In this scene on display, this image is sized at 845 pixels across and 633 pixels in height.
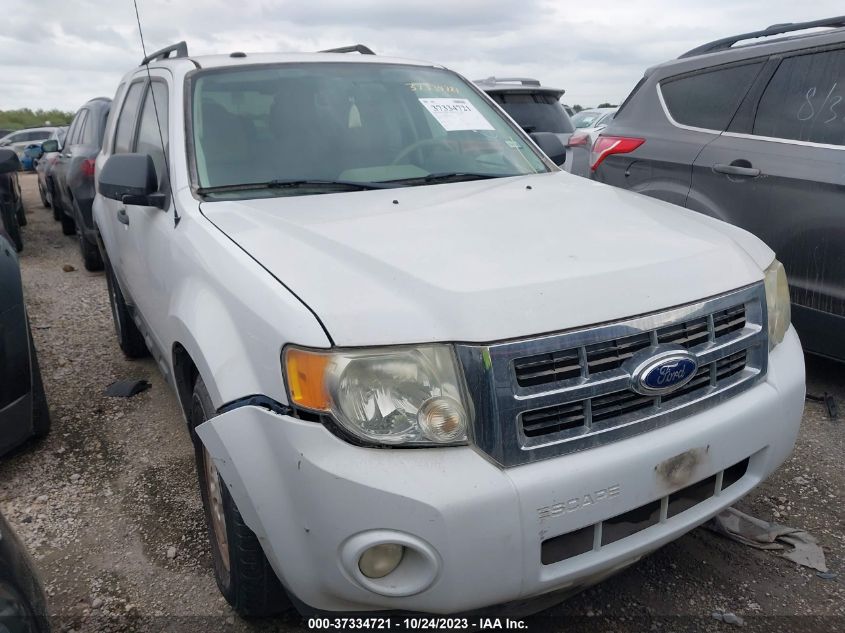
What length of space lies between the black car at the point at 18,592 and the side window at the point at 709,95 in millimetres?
3943

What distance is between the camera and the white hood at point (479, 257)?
5.46 feet

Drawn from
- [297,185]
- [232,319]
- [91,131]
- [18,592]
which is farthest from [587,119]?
[18,592]

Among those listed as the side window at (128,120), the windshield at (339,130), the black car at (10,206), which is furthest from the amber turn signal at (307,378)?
the black car at (10,206)

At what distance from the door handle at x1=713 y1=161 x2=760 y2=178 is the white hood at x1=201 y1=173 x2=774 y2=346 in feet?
4.65

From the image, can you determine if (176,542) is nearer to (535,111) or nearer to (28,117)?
(535,111)

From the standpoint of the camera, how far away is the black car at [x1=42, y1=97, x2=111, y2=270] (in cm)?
679

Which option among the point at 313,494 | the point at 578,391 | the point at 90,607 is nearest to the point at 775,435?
the point at 578,391

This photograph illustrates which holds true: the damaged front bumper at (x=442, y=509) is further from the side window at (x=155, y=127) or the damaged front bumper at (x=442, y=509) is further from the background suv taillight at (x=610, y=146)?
the background suv taillight at (x=610, y=146)

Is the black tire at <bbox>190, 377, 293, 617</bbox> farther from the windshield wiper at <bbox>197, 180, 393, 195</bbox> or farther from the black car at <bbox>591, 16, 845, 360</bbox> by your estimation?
the black car at <bbox>591, 16, 845, 360</bbox>

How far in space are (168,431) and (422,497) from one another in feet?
7.97

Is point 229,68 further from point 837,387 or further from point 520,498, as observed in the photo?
point 837,387

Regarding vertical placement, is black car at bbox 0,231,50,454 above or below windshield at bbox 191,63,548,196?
below

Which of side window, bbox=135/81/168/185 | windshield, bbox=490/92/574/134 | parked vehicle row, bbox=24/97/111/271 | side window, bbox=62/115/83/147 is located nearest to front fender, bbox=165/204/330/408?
side window, bbox=135/81/168/185

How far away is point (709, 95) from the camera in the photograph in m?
4.20
